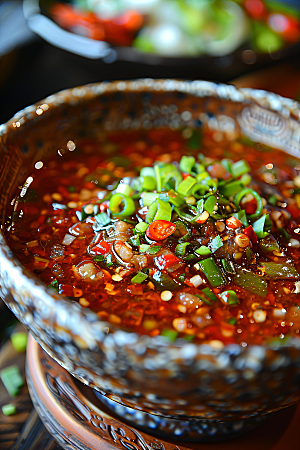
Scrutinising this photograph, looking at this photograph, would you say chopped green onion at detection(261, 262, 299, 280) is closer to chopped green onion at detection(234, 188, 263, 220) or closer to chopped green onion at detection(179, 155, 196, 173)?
chopped green onion at detection(234, 188, 263, 220)

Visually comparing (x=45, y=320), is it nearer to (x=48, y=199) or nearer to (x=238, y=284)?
(x=238, y=284)

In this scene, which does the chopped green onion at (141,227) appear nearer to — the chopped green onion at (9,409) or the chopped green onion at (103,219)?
the chopped green onion at (103,219)

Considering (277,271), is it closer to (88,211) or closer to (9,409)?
(88,211)

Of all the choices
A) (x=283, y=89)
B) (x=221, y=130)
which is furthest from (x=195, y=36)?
(x=221, y=130)

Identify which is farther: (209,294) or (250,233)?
(250,233)

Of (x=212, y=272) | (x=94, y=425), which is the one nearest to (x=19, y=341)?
(x=94, y=425)

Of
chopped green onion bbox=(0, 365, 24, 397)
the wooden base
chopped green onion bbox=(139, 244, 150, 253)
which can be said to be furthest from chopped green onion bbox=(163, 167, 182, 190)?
chopped green onion bbox=(0, 365, 24, 397)
